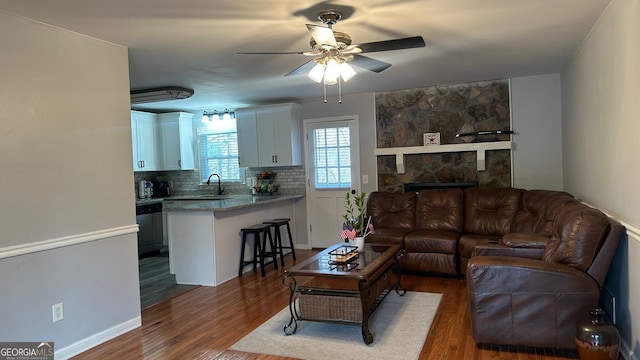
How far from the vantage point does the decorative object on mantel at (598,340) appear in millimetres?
2350

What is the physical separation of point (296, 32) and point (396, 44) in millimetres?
902

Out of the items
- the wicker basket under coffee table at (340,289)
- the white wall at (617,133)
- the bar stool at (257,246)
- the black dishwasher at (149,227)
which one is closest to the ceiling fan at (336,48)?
the white wall at (617,133)

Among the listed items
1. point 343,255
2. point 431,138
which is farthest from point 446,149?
point 343,255

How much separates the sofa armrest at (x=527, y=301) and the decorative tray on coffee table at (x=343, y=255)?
39.0 inches

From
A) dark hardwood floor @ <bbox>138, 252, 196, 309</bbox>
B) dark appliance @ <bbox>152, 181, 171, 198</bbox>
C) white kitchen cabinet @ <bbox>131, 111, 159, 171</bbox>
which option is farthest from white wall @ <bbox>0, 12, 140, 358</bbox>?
dark appliance @ <bbox>152, 181, 171, 198</bbox>

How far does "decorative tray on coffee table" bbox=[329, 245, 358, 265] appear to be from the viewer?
11.2ft

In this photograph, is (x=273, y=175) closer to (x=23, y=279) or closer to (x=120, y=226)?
(x=120, y=226)

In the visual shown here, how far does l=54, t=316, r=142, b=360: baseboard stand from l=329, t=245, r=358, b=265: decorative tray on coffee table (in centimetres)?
174

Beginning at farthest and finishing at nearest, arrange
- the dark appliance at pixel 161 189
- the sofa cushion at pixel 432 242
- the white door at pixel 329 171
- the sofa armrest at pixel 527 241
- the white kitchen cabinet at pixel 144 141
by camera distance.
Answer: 1. the dark appliance at pixel 161 189
2. the white kitchen cabinet at pixel 144 141
3. the white door at pixel 329 171
4. the sofa cushion at pixel 432 242
5. the sofa armrest at pixel 527 241

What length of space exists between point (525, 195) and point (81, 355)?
4.53 meters

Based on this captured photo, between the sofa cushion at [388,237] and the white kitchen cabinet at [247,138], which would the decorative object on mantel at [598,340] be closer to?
the sofa cushion at [388,237]

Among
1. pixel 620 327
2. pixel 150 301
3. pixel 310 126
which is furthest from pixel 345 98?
pixel 620 327

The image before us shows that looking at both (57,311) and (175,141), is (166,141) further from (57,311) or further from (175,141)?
(57,311)

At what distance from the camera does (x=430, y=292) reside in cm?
420
